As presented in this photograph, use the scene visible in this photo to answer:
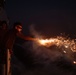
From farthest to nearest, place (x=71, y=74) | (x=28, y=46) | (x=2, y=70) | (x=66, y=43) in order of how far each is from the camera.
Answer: (x=28, y=46) → (x=71, y=74) → (x=66, y=43) → (x=2, y=70)

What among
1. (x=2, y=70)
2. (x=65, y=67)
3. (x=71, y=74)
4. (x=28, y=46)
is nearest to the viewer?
(x=2, y=70)

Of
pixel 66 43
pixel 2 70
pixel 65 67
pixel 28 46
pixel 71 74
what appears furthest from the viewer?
pixel 28 46

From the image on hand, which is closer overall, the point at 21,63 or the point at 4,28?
the point at 4,28

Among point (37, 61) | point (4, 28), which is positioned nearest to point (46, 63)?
point (37, 61)

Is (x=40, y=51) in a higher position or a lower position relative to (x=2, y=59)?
higher

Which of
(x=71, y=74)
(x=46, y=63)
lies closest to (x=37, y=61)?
(x=46, y=63)

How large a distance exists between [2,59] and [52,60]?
42.0 ft

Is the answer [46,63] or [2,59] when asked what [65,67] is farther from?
[2,59]

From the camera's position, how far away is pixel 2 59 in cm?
752

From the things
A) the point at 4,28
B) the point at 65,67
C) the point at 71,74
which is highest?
the point at 65,67

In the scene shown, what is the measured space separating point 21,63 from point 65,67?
3198 millimetres

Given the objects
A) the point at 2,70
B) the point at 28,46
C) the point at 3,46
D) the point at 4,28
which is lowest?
the point at 2,70

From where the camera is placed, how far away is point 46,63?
63.8ft

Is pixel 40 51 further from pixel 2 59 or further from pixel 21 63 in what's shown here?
pixel 2 59
